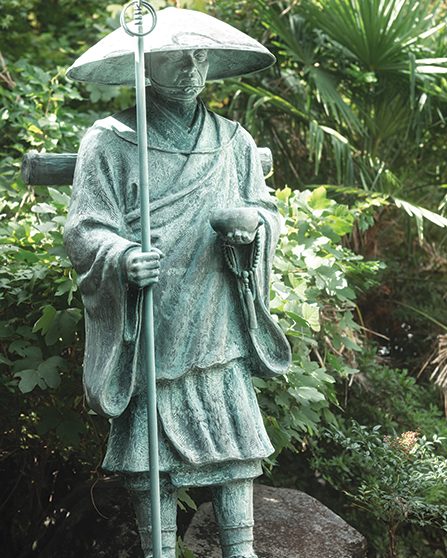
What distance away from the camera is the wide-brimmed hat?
4508 mm

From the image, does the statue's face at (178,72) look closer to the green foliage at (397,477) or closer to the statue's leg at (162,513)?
the statue's leg at (162,513)

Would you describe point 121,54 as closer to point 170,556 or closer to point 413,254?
point 170,556

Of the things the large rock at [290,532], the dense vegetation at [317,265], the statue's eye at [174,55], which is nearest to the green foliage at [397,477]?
the dense vegetation at [317,265]

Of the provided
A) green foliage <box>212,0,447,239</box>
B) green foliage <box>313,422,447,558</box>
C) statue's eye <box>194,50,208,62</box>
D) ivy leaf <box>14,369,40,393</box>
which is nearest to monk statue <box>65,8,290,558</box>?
statue's eye <box>194,50,208,62</box>

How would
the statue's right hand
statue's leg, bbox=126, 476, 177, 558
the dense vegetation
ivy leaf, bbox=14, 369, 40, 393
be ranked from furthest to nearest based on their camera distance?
the dense vegetation → ivy leaf, bbox=14, 369, 40, 393 → statue's leg, bbox=126, 476, 177, 558 → the statue's right hand

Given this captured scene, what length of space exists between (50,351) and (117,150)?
5.20ft

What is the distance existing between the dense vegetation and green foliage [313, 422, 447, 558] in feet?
0.05

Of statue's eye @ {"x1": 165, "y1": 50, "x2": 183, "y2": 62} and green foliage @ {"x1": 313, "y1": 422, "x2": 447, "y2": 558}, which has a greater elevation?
statue's eye @ {"x1": 165, "y1": 50, "x2": 183, "y2": 62}

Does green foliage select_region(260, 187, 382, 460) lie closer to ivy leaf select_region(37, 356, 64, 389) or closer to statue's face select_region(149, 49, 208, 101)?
ivy leaf select_region(37, 356, 64, 389)

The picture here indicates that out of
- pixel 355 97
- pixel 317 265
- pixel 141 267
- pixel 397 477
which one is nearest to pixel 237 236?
pixel 141 267

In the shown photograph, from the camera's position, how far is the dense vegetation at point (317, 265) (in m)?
6.01

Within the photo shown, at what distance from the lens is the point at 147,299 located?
440 cm

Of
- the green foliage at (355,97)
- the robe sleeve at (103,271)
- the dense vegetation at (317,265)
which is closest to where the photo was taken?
the robe sleeve at (103,271)

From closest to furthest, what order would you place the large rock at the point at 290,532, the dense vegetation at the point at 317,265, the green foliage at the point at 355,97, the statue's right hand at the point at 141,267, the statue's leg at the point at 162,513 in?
the statue's right hand at the point at 141,267 < the statue's leg at the point at 162,513 < the dense vegetation at the point at 317,265 < the large rock at the point at 290,532 < the green foliage at the point at 355,97
